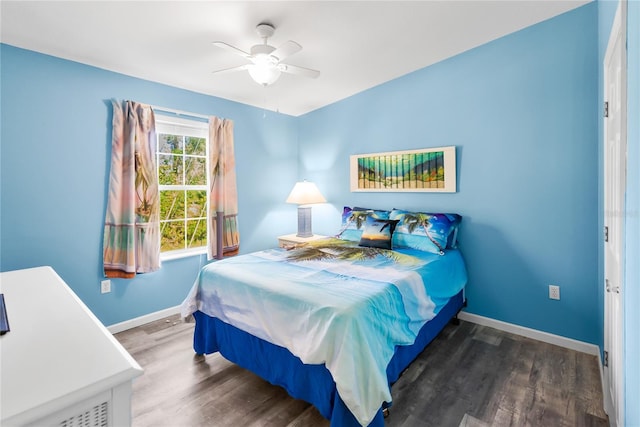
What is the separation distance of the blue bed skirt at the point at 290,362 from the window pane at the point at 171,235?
1.26 m

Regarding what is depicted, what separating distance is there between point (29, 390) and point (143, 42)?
2.55 m

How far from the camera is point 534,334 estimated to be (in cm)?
265

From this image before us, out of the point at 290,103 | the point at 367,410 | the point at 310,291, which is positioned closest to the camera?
the point at 367,410

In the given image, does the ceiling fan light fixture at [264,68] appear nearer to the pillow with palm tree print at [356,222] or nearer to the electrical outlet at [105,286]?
the pillow with palm tree print at [356,222]

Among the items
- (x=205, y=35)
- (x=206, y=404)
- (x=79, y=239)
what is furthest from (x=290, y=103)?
(x=206, y=404)

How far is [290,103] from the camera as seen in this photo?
13.3ft

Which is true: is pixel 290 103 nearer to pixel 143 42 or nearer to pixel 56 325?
pixel 143 42

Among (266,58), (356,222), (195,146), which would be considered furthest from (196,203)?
(266,58)

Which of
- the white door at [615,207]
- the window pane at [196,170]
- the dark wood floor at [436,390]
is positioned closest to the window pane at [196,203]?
the window pane at [196,170]

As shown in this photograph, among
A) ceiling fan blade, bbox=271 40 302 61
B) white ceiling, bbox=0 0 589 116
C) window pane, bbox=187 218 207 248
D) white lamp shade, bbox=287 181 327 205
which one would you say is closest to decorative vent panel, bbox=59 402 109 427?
ceiling fan blade, bbox=271 40 302 61

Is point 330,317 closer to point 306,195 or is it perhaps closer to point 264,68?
point 264,68

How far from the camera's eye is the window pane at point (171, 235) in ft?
10.9

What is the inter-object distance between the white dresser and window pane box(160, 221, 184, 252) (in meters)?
2.25

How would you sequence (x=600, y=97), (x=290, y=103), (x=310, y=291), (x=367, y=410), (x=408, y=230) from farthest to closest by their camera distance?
(x=290, y=103) < (x=408, y=230) < (x=600, y=97) < (x=310, y=291) < (x=367, y=410)
